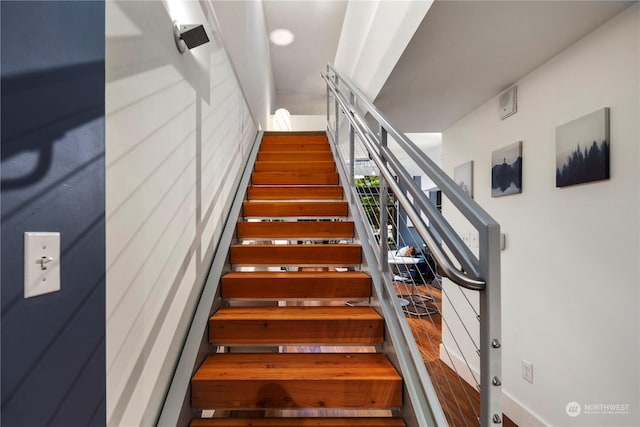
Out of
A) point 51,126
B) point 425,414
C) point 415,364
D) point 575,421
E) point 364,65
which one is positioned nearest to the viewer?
point 51,126

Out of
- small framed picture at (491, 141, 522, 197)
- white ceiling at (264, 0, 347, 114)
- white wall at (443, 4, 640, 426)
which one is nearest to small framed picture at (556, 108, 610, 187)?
white wall at (443, 4, 640, 426)

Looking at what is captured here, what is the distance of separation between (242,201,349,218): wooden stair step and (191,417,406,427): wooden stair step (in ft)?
4.67

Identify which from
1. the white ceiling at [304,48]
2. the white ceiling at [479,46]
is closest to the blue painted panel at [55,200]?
the white ceiling at [479,46]

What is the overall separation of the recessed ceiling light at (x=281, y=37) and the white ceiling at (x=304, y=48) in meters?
0.07

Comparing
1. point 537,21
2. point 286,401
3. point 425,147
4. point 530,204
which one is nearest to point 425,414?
point 286,401

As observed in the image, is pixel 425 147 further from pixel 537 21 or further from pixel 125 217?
pixel 125 217

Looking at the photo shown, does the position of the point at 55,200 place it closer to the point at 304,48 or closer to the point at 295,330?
the point at 295,330

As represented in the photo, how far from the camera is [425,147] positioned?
272 inches

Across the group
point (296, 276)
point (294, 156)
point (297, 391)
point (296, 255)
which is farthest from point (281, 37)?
point (297, 391)

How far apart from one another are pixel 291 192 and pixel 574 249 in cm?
194

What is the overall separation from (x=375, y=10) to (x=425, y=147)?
4534 mm

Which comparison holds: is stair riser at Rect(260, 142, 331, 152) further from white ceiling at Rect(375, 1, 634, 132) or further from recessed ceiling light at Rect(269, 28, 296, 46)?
recessed ceiling light at Rect(269, 28, 296, 46)

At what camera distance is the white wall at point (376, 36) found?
5.82 feet

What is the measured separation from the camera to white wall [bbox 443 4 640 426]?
1439 mm
